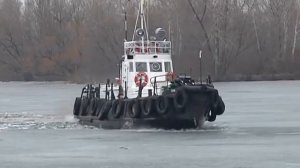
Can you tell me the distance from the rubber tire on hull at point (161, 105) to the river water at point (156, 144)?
2.53ft

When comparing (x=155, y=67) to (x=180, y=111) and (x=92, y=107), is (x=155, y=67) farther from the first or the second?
(x=92, y=107)

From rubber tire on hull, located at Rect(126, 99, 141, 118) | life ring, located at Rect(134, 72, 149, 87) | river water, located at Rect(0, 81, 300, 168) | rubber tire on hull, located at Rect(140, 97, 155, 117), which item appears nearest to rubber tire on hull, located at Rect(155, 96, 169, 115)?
rubber tire on hull, located at Rect(140, 97, 155, 117)

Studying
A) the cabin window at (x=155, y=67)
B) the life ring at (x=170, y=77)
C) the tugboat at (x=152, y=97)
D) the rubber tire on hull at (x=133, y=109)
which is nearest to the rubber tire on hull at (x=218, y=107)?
the tugboat at (x=152, y=97)

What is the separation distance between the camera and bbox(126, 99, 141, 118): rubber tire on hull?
30.3 meters

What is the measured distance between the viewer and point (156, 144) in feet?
85.8

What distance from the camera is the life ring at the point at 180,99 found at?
29000mm

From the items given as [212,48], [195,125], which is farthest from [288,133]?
[212,48]

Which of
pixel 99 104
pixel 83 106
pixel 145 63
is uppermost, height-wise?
pixel 145 63

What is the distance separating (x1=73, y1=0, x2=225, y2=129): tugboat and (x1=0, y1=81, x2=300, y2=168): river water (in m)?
0.46

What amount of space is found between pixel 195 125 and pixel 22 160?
9.06 m

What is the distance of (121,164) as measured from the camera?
21.5 metres

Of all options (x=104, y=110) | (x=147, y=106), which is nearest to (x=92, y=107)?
(x=104, y=110)

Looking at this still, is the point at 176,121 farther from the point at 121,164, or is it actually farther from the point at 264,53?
the point at 264,53

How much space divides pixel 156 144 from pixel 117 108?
18.6 feet
